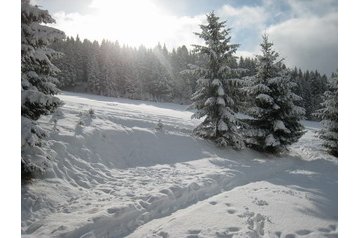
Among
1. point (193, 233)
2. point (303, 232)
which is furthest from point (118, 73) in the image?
point (303, 232)

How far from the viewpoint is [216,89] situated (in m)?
16.1

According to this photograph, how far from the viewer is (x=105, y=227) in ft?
20.5

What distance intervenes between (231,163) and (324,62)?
20.9ft

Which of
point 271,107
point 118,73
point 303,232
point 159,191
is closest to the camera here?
point 303,232

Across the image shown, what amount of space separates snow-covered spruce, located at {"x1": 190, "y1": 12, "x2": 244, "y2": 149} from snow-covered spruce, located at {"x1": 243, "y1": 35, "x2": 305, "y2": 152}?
1.26 meters

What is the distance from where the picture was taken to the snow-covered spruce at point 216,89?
15.4 m

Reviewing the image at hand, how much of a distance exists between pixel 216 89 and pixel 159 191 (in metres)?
8.95

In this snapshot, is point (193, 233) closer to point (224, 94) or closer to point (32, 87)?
point (32, 87)

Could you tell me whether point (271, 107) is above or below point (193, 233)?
above

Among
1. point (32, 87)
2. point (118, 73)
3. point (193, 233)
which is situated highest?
point (118, 73)

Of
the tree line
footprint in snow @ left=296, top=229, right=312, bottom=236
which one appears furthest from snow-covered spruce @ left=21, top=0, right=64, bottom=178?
footprint in snow @ left=296, top=229, right=312, bottom=236
